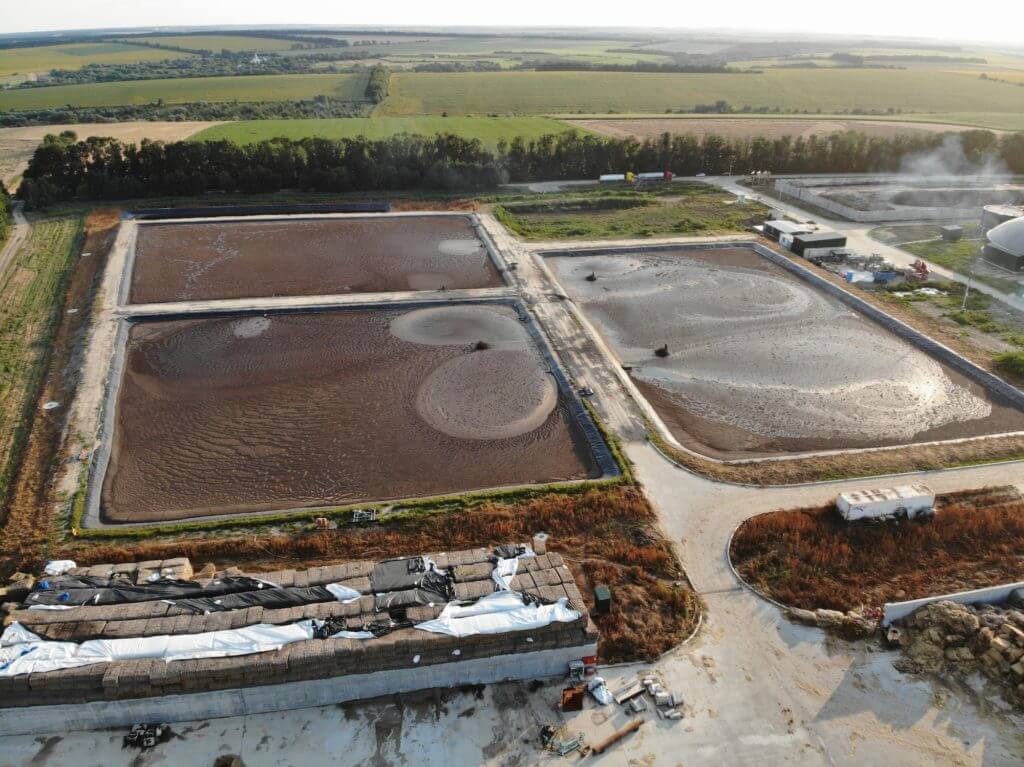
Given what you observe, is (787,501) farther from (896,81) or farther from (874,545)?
(896,81)

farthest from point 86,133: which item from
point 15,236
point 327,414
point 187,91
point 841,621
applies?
point 841,621

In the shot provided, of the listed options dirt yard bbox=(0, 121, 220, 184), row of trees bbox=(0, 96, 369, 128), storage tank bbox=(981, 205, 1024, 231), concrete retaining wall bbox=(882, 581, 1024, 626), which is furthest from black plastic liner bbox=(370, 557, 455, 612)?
row of trees bbox=(0, 96, 369, 128)

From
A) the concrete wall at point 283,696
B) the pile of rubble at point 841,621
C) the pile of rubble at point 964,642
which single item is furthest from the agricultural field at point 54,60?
the pile of rubble at point 964,642

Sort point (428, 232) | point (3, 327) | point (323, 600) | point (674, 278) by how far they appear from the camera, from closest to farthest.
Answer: point (323, 600) < point (3, 327) < point (674, 278) < point (428, 232)

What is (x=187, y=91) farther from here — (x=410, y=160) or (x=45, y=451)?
(x=45, y=451)

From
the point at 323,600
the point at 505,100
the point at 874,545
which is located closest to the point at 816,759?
the point at 874,545
